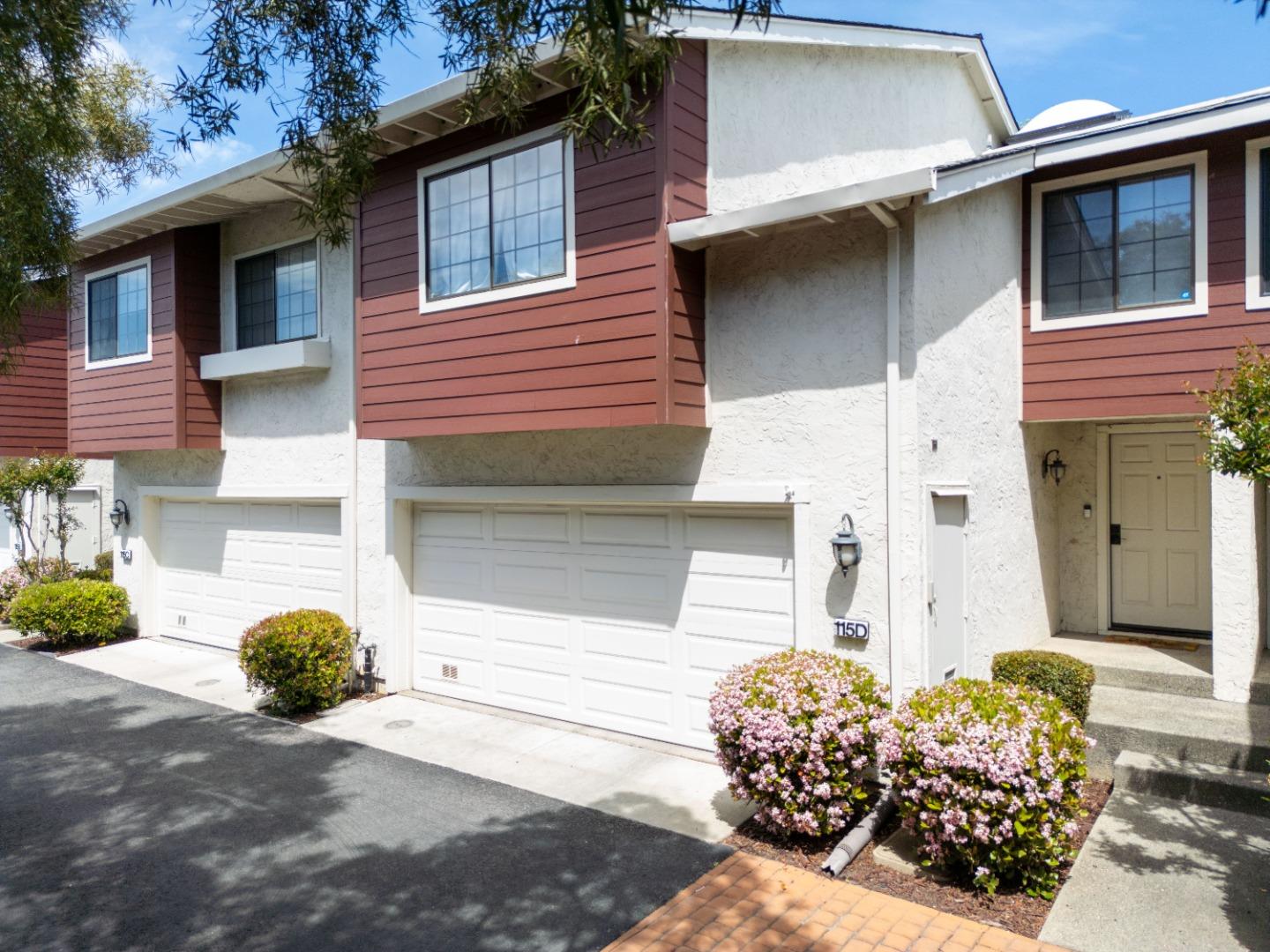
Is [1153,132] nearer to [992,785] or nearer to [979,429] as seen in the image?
[979,429]

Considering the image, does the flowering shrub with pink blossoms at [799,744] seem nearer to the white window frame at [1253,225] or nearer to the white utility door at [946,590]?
the white utility door at [946,590]

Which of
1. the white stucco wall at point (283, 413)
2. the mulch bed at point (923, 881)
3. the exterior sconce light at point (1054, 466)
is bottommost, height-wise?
the mulch bed at point (923, 881)

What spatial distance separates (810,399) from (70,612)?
36.1 feet

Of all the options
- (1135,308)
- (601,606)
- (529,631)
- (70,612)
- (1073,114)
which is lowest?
(70,612)

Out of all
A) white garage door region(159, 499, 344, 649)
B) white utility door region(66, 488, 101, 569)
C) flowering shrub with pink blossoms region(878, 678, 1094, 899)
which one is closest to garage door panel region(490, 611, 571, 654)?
white garage door region(159, 499, 344, 649)

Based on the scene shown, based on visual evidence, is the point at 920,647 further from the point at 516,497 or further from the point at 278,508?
the point at 278,508

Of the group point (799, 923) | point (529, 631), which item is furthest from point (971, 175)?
point (529, 631)

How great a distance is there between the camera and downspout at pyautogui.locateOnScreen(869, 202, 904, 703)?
6.04 m

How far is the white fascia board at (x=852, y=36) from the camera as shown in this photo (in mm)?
6641

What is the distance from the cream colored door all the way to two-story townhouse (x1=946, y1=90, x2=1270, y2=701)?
0.01m

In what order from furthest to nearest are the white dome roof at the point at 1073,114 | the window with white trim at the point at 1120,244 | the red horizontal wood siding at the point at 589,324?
the white dome roof at the point at 1073,114
the window with white trim at the point at 1120,244
the red horizontal wood siding at the point at 589,324

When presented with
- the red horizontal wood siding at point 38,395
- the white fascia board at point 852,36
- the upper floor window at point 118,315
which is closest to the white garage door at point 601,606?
the white fascia board at point 852,36

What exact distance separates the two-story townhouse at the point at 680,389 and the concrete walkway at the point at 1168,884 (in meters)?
1.57

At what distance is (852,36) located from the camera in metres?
7.82
